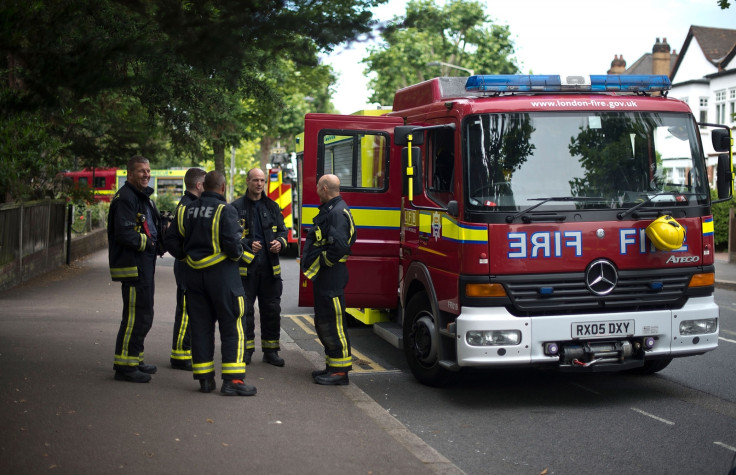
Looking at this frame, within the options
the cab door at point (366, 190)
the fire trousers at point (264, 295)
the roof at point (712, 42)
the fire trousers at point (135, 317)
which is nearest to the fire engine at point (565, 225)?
the cab door at point (366, 190)

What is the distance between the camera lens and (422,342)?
785cm

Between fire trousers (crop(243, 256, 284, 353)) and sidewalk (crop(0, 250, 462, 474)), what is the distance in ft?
1.15

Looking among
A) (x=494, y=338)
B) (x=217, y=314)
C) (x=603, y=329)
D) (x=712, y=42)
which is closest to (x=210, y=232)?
(x=217, y=314)

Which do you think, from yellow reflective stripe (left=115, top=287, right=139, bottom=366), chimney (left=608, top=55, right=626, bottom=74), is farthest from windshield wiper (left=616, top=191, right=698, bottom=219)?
chimney (left=608, top=55, right=626, bottom=74)

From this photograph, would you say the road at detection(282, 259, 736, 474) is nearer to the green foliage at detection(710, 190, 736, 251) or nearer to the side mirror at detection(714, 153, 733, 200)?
the side mirror at detection(714, 153, 733, 200)

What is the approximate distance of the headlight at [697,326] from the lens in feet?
23.6

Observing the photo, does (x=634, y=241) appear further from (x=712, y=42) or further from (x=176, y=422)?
(x=712, y=42)

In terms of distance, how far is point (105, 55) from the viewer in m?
4.47

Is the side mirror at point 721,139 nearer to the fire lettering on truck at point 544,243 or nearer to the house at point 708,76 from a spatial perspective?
the fire lettering on truck at point 544,243

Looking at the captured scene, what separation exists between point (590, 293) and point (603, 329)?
1.01ft

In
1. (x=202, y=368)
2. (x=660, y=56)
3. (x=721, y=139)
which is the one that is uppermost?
(x=660, y=56)

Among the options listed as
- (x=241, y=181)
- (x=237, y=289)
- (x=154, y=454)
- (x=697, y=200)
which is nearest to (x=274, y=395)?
(x=237, y=289)

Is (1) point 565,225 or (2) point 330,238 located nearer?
(1) point 565,225

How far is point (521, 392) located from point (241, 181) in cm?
6142
